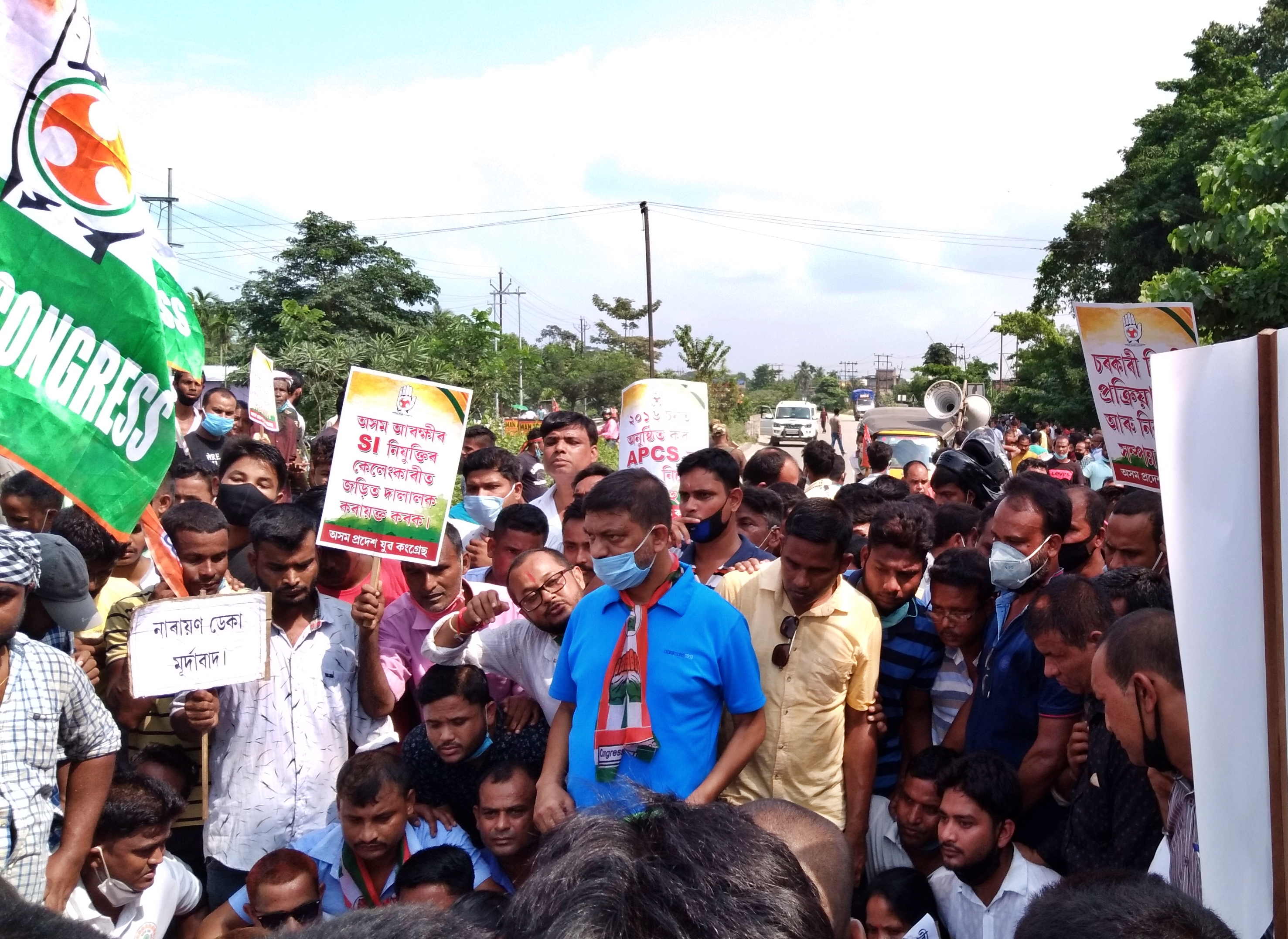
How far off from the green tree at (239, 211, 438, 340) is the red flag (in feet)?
95.9

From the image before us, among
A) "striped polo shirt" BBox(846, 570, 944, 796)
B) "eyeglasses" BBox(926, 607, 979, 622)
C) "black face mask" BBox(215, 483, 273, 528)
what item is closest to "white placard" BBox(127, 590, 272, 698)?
"black face mask" BBox(215, 483, 273, 528)

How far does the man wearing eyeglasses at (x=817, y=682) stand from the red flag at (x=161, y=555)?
1.97m

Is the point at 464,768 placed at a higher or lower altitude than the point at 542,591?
lower

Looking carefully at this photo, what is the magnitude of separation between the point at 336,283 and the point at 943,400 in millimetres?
21933

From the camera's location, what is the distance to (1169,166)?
1101 inches

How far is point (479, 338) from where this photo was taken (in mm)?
26078

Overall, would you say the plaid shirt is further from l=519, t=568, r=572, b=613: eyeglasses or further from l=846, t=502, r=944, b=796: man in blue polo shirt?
l=846, t=502, r=944, b=796: man in blue polo shirt

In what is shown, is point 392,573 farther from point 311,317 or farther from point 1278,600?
point 311,317

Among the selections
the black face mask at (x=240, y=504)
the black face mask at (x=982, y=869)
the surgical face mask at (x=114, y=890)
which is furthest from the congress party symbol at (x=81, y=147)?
the black face mask at (x=982, y=869)

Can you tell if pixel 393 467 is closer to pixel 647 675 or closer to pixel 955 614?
pixel 647 675

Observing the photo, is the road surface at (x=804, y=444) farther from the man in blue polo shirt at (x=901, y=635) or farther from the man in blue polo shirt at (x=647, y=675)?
the man in blue polo shirt at (x=647, y=675)

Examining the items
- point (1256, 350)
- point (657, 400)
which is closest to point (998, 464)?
point (657, 400)

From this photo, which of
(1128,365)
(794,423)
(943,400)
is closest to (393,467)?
(1128,365)

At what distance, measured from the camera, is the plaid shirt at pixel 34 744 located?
105 inches
